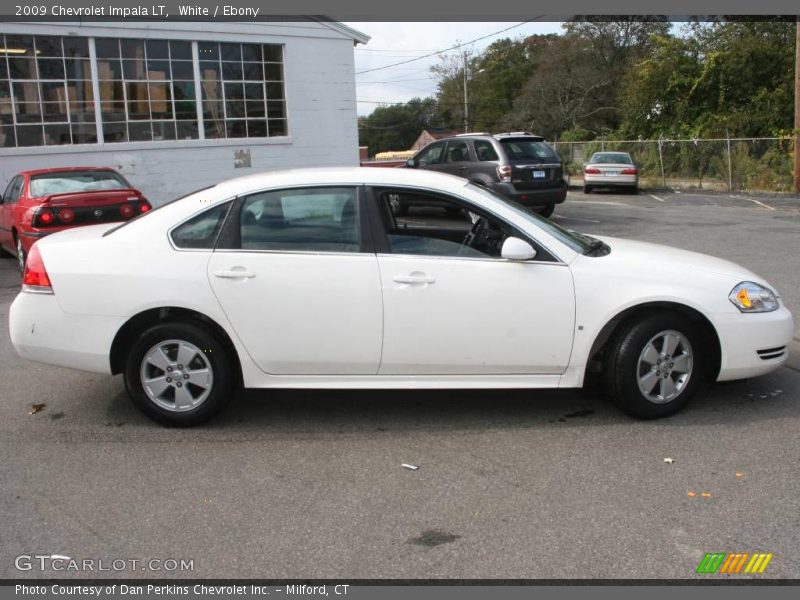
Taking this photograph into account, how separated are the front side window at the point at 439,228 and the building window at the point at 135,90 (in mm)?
13353

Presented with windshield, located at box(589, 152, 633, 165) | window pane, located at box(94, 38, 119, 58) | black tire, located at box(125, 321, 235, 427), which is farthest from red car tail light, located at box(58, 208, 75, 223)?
windshield, located at box(589, 152, 633, 165)

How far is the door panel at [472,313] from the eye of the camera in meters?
4.80

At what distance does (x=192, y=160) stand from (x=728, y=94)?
84.3 feet

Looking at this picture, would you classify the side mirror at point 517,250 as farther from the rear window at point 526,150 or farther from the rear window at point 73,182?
the rear window at point 526,150

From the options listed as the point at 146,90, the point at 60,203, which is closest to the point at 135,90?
the point at 146,90

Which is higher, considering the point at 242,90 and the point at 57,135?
the point at 242,90

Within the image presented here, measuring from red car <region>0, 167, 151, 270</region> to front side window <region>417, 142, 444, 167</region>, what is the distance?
727 centimetres

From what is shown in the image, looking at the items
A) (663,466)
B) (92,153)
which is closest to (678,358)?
(663,466)

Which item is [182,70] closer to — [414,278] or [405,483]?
[414,278]

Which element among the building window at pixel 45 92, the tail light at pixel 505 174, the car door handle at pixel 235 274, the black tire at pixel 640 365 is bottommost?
the black tire at pixel 640 365

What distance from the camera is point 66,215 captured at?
33.1ft

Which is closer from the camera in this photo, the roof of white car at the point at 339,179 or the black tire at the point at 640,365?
the black tire at the point at 640,365

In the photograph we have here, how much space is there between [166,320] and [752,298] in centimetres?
368

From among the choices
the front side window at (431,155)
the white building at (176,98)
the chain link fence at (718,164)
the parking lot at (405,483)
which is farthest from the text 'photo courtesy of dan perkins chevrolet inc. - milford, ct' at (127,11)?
the chain link fence at (718,164)
